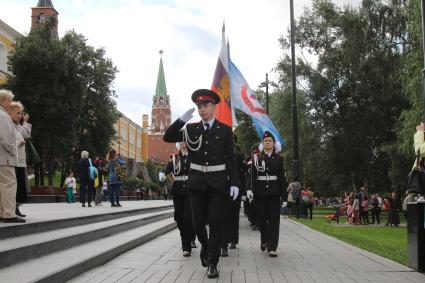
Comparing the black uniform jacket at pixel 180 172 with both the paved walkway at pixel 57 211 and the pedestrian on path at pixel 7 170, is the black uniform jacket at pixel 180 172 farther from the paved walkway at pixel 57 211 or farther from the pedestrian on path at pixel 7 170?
the pedestrian on path at pixel 7 170

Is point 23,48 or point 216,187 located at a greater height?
point 23,48

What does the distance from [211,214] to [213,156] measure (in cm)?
78

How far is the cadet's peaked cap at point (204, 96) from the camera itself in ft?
25.0

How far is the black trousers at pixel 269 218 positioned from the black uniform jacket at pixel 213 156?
2.44m

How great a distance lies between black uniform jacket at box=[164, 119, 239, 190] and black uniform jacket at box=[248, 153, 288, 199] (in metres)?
2.43

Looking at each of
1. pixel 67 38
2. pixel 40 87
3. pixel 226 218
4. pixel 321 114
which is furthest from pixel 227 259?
pixel 67 38

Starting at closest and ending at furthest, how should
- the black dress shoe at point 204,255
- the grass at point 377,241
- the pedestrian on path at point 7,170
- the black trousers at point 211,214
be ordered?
the black trousers at point 211,214
the black dress shoe at point 204,255
the pedestrian on path at point 7,170
the grass at point 377,241

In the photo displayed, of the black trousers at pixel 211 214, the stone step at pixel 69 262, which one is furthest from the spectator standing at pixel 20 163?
the black trousers at pixel 211 214

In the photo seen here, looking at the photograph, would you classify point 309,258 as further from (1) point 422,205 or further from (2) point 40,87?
(2) point 40,87

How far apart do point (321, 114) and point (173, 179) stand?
30919 millimetres

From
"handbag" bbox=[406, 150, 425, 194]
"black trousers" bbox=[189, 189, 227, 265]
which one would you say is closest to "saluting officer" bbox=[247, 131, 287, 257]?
"black trousers" bbox=[189, 189, 227, 265]

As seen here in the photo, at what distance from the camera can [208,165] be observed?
Answer: 750cm

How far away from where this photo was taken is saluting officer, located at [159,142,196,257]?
963cm

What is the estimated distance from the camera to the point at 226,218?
7.58 m
